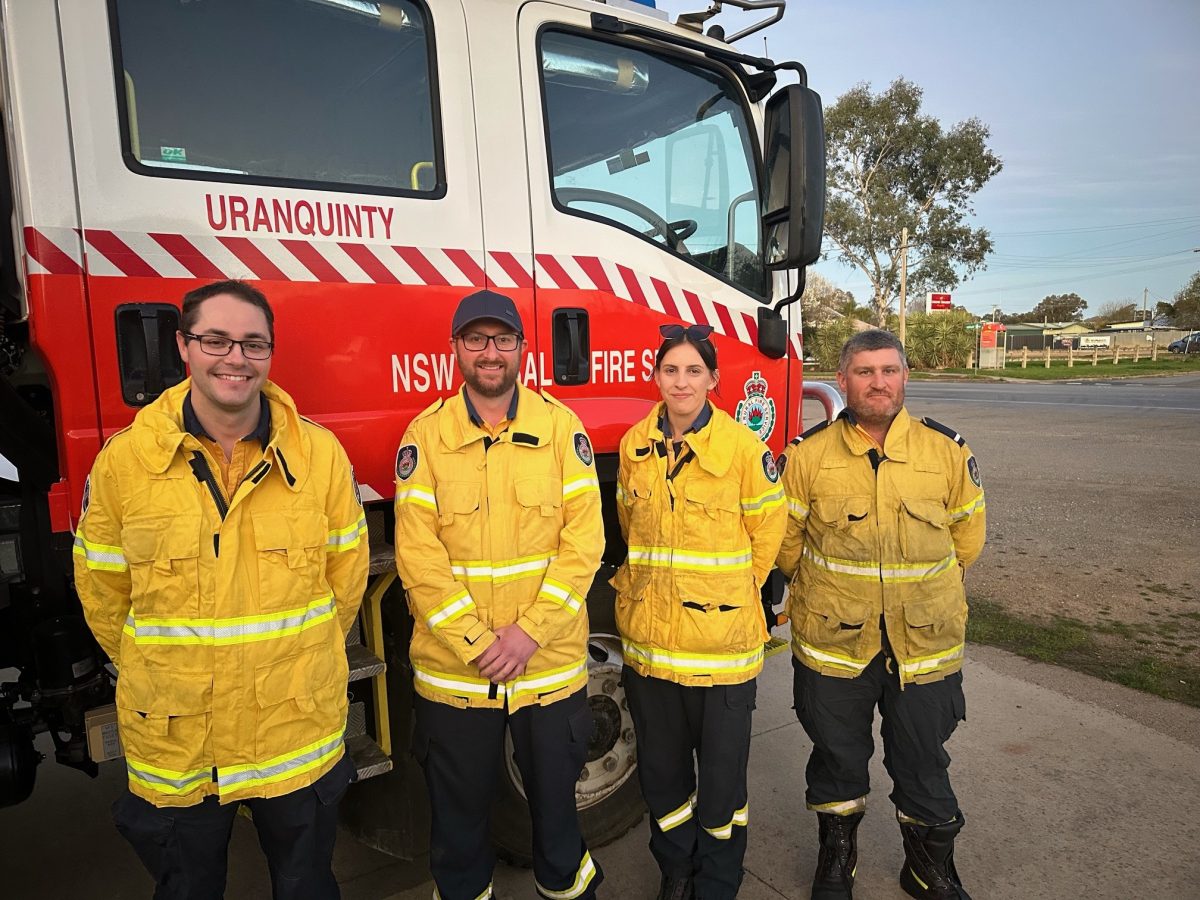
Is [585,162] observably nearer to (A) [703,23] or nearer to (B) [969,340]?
(A) [703,23]

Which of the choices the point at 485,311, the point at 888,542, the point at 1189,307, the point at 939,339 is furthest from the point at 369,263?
the point at 1189,307

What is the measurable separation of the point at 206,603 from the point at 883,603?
1825mm

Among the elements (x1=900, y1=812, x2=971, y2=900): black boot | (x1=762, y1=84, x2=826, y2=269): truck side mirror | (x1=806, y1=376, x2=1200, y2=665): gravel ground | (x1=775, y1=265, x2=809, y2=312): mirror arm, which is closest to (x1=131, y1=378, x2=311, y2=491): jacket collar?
(x1=762, y1=84, x2=826, y2=269): truck side mirror

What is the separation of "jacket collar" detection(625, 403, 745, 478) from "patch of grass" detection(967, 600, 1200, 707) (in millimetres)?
2964

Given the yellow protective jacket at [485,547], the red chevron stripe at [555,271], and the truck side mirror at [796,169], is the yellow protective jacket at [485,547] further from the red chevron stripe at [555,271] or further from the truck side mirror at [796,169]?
the truck side mirror at [796,169]

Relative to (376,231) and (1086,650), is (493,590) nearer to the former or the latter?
(376,231)

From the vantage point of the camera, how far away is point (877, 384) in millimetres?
2334

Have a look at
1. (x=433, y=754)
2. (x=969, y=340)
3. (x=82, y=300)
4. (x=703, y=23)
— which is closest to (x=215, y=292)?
(x=82, y=300)

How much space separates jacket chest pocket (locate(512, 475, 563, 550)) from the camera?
1992 mm

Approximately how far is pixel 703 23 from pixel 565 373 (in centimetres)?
138

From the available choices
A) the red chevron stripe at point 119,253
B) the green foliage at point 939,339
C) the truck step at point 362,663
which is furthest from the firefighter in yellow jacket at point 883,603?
the green foliage at point 939,339

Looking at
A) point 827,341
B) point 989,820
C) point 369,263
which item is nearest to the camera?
point 369,263

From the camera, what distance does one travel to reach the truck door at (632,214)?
2.40 meters

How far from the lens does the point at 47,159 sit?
66.6 inches
